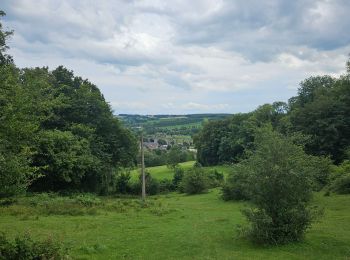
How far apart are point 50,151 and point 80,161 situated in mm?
5645

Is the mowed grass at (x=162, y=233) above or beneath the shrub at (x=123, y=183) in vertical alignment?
above

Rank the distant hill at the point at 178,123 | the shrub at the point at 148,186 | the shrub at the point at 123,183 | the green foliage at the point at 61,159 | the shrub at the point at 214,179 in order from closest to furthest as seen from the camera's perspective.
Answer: the green foliage at the point at 61,159
the shrub at the point at 214,179
the shrub at the point at 123,183
the shrub at the point at 148,186
the distant hill at the point at 178,123

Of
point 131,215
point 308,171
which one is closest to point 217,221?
point 131,215

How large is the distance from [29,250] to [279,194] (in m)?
11.1

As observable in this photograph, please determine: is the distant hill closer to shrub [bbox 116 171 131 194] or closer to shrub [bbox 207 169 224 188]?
Result: shrub [bbox 207 169 224 188]

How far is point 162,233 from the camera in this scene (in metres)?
21.9

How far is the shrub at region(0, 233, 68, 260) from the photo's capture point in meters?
13.0

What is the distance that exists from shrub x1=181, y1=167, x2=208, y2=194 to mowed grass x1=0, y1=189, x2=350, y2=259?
81.0 feet

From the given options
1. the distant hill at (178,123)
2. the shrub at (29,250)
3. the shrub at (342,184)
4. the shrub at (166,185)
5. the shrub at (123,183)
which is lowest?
the shrub at (166,185)

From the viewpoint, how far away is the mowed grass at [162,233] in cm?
1667

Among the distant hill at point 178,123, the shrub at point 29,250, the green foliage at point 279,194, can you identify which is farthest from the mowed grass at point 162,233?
the distant hill at point 178,123

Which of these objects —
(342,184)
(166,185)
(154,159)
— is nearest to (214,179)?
(166,185)

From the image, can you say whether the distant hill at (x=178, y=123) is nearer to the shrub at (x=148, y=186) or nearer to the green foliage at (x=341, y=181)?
the shrub at (x=148, y=186)

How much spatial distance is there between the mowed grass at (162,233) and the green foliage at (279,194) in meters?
0.72
